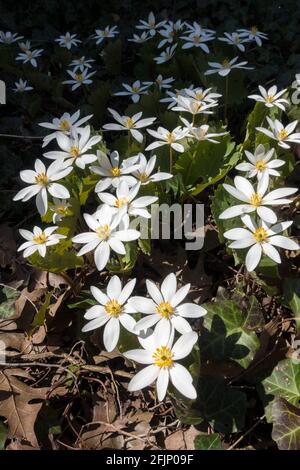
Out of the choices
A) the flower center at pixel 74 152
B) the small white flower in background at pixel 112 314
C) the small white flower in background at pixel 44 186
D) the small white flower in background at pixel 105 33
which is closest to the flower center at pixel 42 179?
the small white flower in background at pixel 44 186

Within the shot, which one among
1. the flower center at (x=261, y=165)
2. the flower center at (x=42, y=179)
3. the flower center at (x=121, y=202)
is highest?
the flower center at (x=261, y=165)

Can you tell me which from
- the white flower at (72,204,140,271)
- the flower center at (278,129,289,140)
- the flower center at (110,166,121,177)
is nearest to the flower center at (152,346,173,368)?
the white flower at (72,204,140,271)

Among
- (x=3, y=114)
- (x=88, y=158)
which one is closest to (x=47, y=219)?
(x=88, y=158)

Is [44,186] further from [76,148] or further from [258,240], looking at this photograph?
[258,240]

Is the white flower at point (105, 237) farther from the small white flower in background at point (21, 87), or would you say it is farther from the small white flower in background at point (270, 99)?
the small white flower in background at point (21, 87)

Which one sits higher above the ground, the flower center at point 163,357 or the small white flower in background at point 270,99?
the small white flower in background at point 270,99

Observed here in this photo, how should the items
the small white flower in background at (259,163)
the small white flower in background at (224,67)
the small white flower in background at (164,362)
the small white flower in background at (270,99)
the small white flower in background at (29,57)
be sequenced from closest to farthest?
the small white flower in background at (164,362) → the small white flower in background at (259,163) → the small white flower in background at (270,99) → the small white flower in background at (224,67) → the small white flower in background at (29,57)

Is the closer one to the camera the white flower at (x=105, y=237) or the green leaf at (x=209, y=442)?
the green leaf at (x=209, y=442)
